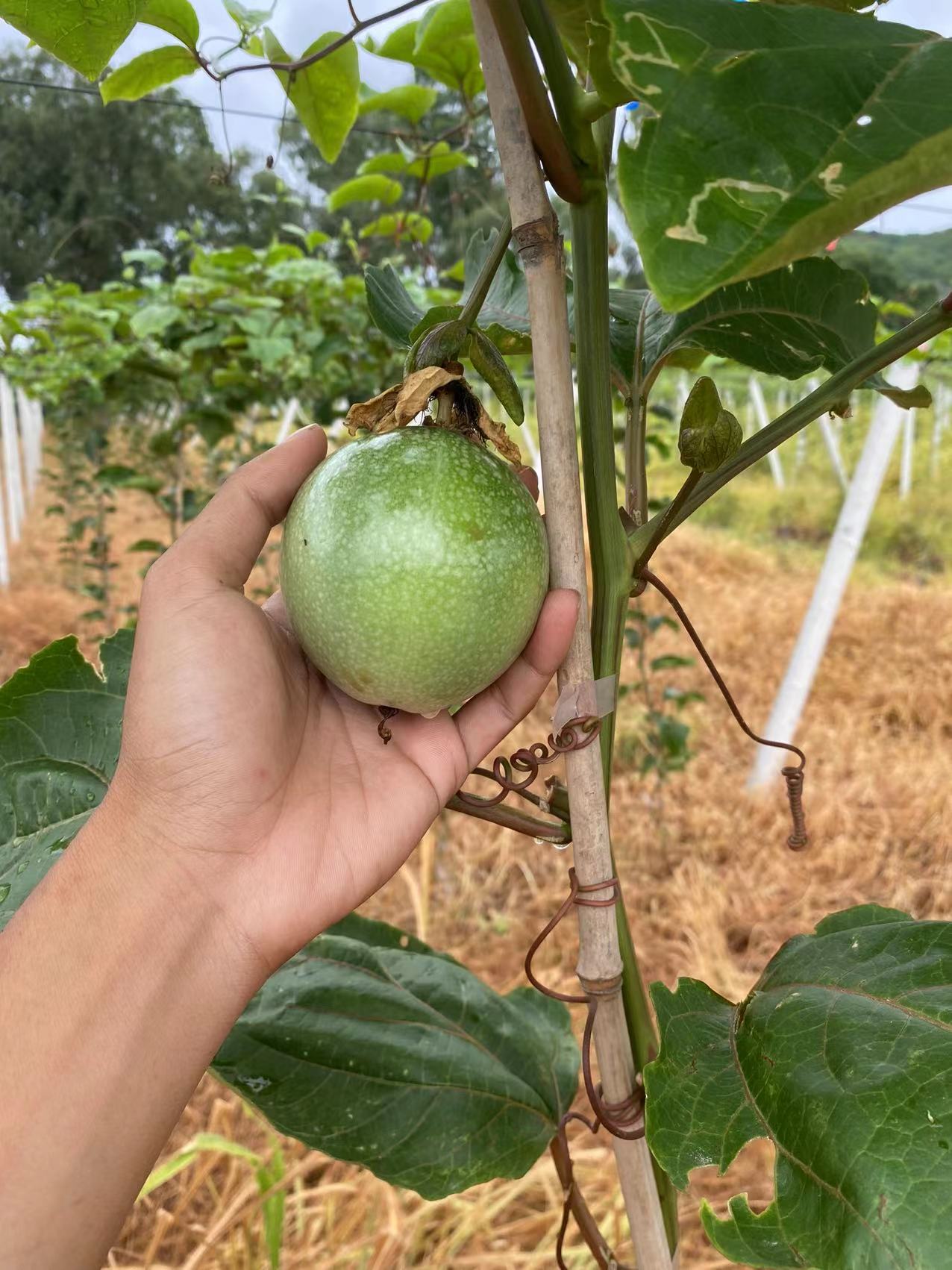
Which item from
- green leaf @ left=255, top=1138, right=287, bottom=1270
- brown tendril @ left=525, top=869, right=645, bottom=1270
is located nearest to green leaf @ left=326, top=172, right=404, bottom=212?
brown tendril @ left=525, top=869, right=645, bottom=1270

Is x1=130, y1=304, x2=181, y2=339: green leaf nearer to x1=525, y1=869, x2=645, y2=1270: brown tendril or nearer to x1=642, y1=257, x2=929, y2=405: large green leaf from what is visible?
x1=642, y1=257, x2=929, y2=405: large green leaf

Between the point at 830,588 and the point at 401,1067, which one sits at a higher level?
the point at 830,588

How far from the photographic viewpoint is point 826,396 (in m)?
0.68

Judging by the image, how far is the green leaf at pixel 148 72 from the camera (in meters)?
0.90

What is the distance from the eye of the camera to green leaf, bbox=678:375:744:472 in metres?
0.63

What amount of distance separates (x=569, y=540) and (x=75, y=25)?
0.45m

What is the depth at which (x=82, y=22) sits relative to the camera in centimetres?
60

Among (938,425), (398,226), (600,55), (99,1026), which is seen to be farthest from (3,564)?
(938,425)

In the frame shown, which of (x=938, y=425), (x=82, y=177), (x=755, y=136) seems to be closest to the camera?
(x=755, y=136)

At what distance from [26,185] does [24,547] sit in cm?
879

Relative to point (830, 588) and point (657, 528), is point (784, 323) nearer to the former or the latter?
point (657, 528)

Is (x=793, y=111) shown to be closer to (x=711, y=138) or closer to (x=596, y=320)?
(x=711, y=138)

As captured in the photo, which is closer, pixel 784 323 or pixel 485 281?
pixel 485 281

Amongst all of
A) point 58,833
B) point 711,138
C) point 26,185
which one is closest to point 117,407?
point 58,833
